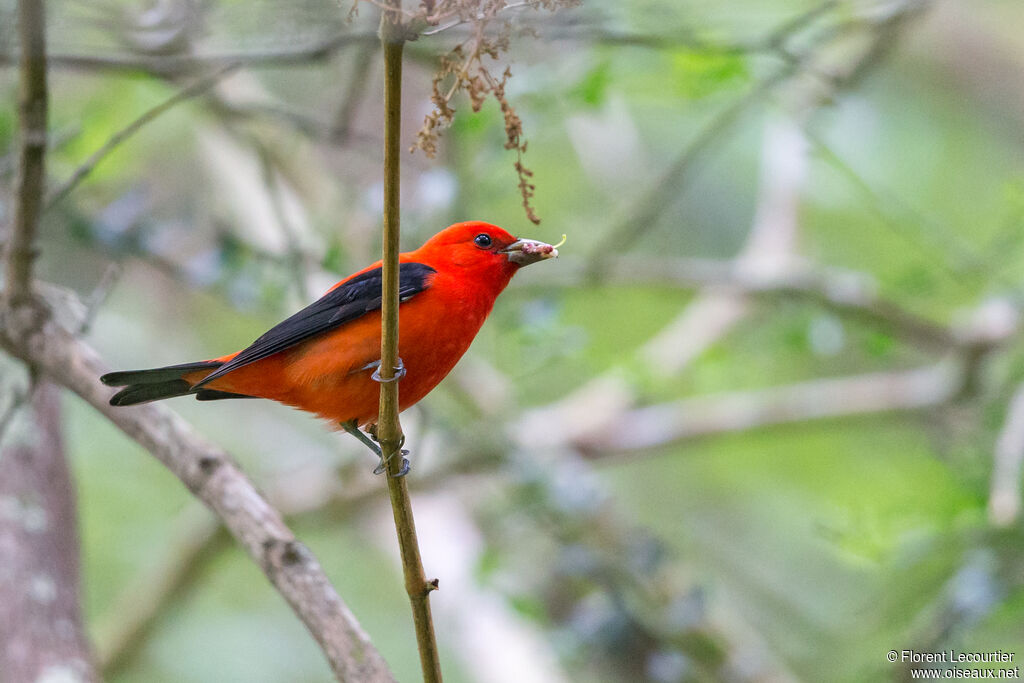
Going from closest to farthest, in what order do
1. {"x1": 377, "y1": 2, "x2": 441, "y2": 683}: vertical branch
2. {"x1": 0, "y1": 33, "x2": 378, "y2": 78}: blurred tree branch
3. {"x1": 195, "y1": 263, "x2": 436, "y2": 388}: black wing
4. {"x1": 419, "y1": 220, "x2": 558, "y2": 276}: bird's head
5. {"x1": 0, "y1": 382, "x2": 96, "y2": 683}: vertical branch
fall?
{"x1": 377, "y1": 2, "x2": 441, "y2": 683}: vertical branch
{"x1": 195, "y1": 263, "x2": 436, "y2": 388}: black wing
{"x1": 419, "y1": 220, "x2": 558, "y2": 276}: bird's head
{"x1": 0, "y1": 33, "x2": 378, "y2": 78}: blurred tree branch
{"x1": 0, "y1": 382, "x2": 96, "y2": 683}: vertical branch

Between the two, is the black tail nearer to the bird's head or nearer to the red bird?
the red bird

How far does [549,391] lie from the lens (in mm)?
9375

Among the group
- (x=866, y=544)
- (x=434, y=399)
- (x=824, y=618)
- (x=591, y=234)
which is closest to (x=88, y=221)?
(x=434, y=399)

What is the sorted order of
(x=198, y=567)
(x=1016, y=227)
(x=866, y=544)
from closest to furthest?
1. (x=866, y=544)
2. (x=1016, y=227)
3. (x=198, y=567)

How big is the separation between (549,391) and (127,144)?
14.7 ft

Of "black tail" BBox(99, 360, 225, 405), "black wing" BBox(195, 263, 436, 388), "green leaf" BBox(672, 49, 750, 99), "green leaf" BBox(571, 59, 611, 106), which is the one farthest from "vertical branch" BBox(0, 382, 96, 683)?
"green leaf" BBox(672, 49, 750, 99)

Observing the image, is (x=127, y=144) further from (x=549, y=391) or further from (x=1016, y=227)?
(x=1016, y=227)

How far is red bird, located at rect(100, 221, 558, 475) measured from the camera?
119 inches

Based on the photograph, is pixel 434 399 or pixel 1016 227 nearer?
pixel 1016 227

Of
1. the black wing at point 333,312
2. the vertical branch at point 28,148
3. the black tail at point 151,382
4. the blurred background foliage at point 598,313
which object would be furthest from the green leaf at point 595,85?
the vertical branch at point 28,148

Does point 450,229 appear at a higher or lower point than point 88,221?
lower

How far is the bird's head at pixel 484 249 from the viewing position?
129 inches

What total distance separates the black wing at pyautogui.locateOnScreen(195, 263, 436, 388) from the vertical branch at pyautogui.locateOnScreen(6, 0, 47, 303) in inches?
31.0

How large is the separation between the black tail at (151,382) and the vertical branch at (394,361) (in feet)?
3.76
